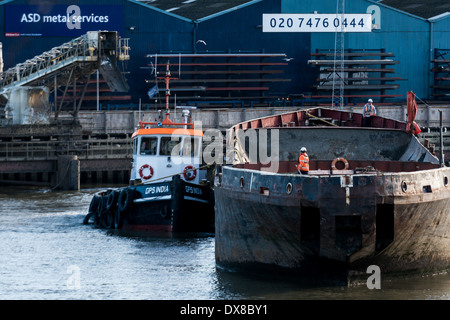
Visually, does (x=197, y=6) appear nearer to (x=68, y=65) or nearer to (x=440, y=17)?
(x=440, y=17)

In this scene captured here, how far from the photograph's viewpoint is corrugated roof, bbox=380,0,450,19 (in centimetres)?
6353

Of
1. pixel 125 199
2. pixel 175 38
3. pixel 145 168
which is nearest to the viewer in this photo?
pixel 125 199

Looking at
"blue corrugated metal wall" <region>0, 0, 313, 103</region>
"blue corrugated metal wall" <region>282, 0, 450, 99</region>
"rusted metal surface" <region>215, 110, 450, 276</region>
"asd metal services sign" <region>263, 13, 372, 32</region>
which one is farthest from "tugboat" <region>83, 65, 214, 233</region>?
"blue corrugated metal wall" <region>282, 0, 450, 99</region>

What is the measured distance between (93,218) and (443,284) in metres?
14.8

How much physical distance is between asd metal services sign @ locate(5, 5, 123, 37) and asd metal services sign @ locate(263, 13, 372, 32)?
9524mm

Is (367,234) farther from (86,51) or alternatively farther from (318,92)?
(318,92)

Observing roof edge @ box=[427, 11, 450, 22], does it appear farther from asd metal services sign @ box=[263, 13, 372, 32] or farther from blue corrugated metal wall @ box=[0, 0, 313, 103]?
blue corrugated metal wall @ box=[0, 0, 313, 103]

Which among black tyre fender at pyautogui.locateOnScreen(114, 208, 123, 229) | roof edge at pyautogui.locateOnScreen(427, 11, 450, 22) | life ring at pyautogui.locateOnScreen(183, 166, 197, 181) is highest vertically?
roof edge at pyautogui.locateOnScreen(427, 11, 450, 22)

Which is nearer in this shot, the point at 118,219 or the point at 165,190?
the point at 165,190

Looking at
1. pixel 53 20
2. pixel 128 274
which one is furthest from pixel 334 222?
pixel 53 20

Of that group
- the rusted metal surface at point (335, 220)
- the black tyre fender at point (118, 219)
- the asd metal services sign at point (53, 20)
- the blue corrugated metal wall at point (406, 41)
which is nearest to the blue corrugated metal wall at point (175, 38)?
the asd metal services sign at point (53, 20)

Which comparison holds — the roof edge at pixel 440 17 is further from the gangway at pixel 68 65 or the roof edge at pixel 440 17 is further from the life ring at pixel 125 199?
the life ring at pixel 125 199

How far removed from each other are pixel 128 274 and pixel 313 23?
3853 centimetres

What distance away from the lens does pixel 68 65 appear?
4488 centimetres
